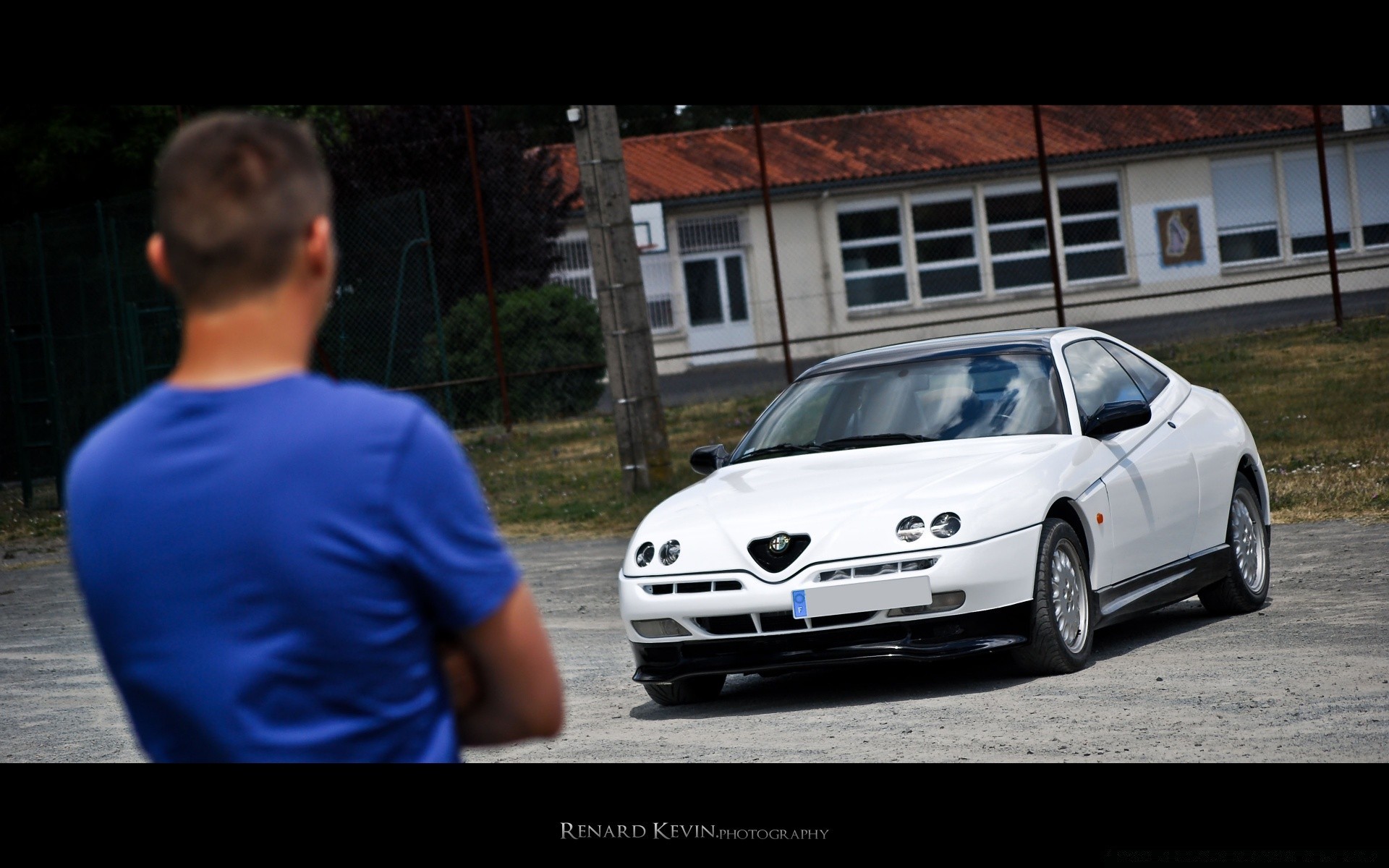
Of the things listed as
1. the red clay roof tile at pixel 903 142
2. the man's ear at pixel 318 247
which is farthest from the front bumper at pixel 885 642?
the red clay roof tile at pixel 903 142

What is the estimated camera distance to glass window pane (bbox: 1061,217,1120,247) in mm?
35281

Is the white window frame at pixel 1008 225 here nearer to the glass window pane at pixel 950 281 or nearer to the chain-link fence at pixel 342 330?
the glass window pane at pixel 950 281

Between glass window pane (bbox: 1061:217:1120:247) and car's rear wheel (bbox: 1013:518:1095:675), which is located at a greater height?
glass window pane (bbox: 1061:217:1120:247)

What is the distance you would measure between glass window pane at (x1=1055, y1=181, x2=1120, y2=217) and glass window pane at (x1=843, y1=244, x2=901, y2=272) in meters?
3.56

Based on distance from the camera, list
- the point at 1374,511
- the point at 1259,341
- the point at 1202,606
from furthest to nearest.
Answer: the point at 1259,341, the point at 1374,511, the point at 1202,606

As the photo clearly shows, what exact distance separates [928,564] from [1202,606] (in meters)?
2.83

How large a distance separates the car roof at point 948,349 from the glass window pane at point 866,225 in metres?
27.0

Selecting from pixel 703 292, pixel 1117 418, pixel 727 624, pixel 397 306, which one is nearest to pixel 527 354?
pixel 397 306

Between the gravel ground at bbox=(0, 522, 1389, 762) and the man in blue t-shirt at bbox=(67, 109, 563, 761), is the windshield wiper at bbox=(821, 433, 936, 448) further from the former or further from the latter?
the man in blue t-shirt at bbox=(67, 109, 563, 761)

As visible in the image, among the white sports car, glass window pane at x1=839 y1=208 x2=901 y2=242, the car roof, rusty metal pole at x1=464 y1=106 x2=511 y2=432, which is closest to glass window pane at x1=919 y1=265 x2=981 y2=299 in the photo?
glass window pane at x1=839 y1=208 x2=901 y2=242

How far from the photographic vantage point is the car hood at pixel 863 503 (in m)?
7.14

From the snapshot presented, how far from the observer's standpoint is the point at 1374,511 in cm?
1180
